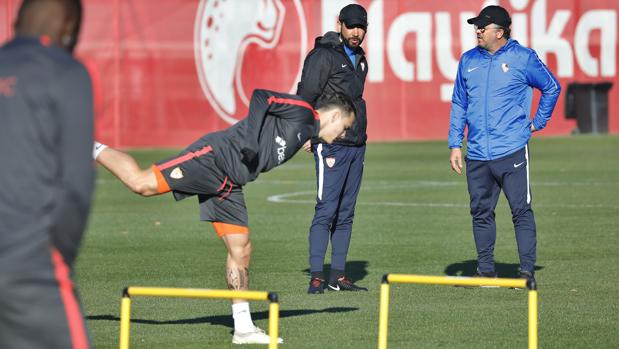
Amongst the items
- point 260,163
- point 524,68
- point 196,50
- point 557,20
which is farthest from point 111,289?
point 557,20

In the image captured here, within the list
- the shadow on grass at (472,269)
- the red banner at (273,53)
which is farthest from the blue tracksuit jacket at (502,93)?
the red banner at (273,53)

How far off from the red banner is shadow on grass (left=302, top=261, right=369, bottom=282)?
56.6 feet

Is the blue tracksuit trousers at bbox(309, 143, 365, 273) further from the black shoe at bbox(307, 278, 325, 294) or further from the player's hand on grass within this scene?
the player's hand on grass

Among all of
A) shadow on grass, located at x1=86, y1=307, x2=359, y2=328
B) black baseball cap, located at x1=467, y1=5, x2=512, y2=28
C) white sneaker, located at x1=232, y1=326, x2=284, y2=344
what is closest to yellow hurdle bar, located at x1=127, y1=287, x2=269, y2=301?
white sneaker, located at x1=232, y1=326, x2=284, y2=344

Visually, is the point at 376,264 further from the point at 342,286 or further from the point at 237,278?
the point at 237,278

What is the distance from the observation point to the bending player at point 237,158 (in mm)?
8539

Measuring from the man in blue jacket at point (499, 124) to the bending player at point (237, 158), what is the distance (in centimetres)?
285

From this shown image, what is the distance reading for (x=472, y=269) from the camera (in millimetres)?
12758

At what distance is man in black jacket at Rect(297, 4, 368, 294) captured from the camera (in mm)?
11102

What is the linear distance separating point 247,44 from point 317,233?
20378mm

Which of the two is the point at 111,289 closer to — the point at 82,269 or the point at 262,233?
Result: the point at 82,269

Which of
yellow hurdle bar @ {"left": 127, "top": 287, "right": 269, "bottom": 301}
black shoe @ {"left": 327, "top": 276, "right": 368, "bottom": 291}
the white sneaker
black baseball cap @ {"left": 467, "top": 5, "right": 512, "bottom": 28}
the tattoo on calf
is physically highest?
black baseball cap @ {"left": 467, "top": 5, "right": 512, "bottom": 28}

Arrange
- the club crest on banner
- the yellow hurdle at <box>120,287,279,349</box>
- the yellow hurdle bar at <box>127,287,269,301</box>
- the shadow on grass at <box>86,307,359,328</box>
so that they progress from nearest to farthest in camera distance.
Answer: the yellow hurdle at <box>120,287,279,349</box> < the yellow hurdle bar at <box>127,287,269,301</box> < the shadow on grass at <box>86,307,359,328</box> < the club crest on banner

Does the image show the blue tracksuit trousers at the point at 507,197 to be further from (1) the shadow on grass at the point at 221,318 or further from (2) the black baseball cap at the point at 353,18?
(1) the shadow on grass at the point at 221,318
